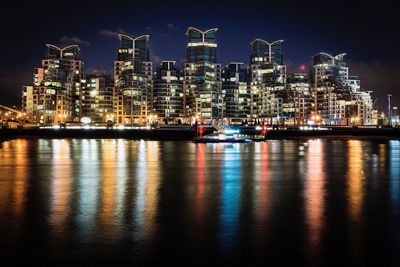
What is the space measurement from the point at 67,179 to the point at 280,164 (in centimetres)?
1338

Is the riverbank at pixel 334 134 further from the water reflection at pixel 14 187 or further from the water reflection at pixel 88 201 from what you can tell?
the water reflection at pixel 88 201

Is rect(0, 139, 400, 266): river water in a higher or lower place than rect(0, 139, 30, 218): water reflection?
lower

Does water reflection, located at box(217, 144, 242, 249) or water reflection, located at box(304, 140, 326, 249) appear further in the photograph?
water reflection, located at box(304, 140, 326, 249)

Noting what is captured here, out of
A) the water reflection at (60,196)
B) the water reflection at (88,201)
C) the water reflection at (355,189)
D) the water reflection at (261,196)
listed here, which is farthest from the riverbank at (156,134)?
the water reflection at (88,201)

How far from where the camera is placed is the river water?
9.77 meters

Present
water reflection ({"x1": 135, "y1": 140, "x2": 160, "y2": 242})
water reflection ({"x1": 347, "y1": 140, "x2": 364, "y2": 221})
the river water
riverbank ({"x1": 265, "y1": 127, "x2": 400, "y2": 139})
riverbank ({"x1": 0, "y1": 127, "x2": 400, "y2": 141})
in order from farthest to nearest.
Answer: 1. riverbank ({"x1": 265, "y1": 127, "x2": 400, "y2": 139})
2. riverbank ({"x1": 0, "y1": 127, "x2": 400, "y2": 141})
3. water reflection ({"x1": 347, "y1": 140, "x2": 364, "y2": 221})
4. water reflection ({"x1": 135, "y1": 140, "x2": 160, "y2": 242})
5. the river water

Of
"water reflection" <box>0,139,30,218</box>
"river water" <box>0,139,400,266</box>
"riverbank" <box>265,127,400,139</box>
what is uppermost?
"riverbank" <box>265,127,400,139</box>

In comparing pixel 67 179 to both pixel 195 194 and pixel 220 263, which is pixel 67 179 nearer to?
pixel 195 194

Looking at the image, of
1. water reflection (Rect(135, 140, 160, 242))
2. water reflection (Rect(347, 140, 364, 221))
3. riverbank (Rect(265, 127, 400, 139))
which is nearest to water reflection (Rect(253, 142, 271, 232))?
water reflection (Rect(347, 140, 364, 221))

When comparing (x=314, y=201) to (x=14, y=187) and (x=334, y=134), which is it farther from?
(x=334, y=134)

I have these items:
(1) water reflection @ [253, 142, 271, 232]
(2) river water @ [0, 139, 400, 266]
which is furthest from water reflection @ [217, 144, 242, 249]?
(1) water reflection @ [253, 142, 271, 232]

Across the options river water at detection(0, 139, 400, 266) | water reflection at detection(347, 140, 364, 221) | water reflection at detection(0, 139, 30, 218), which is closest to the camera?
river water at detection(0, 139, 400, 266)

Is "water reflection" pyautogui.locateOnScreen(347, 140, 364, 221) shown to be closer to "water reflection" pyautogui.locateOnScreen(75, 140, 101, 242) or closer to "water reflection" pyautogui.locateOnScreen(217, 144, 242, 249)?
"water reflection" pyautogui.locateOnScreen(217, 144, 242, 249)

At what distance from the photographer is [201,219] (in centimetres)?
1298
